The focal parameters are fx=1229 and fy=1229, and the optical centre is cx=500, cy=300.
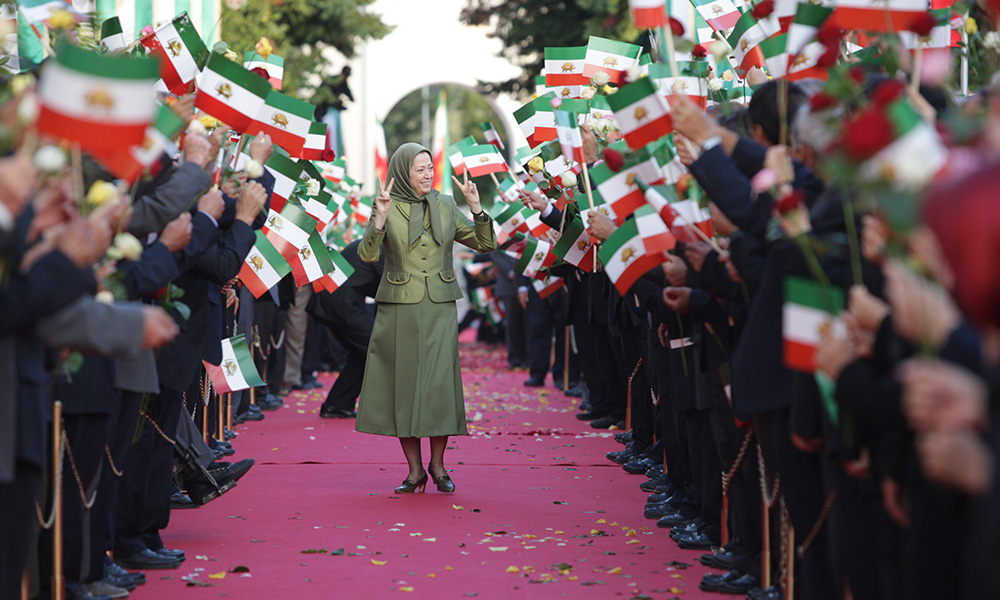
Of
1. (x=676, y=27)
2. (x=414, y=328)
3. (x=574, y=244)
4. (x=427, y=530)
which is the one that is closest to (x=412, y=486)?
(x=414, y=328)

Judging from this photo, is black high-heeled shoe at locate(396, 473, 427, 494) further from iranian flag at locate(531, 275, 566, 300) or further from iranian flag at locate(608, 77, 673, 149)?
iranian flag at locate(531, 275, 566, 300)

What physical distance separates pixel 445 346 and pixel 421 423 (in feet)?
1.74

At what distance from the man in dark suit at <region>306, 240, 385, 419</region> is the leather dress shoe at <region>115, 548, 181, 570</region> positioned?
6045 millimetres

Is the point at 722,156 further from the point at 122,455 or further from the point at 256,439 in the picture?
the point at 256,439

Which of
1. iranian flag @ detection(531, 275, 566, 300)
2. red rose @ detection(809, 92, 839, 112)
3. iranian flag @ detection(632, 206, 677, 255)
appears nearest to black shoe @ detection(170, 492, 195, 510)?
iranian flag @ detection(632, 206, 677, 255)

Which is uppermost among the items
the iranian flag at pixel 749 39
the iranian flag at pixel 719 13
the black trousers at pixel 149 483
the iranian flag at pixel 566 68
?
the iranian flag at pixel 719 13

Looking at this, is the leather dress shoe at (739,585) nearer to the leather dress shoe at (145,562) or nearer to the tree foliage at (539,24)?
the leather dress shoe at (145,562)

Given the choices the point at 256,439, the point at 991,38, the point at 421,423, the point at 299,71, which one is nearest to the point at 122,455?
the point at 421,423

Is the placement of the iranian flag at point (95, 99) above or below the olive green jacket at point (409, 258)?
above

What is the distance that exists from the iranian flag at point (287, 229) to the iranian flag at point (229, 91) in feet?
5.54

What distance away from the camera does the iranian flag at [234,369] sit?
6.73m

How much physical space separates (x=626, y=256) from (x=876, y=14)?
178 centimetres

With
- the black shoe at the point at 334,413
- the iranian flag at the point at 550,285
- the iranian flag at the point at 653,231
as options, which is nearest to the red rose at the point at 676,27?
the iranian flag at the point at 653,231

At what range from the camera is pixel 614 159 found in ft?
18.6
